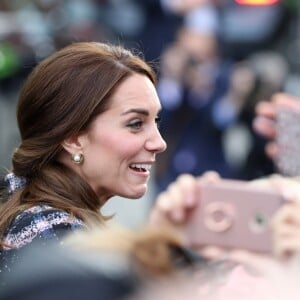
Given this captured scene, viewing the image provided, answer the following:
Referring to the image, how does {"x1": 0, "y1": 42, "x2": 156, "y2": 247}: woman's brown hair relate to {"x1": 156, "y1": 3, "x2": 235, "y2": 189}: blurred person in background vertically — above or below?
above

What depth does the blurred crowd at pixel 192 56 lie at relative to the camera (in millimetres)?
6742

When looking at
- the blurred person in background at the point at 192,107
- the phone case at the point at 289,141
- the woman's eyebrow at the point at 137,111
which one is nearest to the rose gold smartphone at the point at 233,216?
the phone case at the point at 289,141

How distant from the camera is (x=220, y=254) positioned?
2107 millimetres

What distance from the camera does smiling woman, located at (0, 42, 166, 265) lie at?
3.05 meters

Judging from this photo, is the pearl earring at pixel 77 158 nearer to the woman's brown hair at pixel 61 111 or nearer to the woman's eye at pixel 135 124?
the woman's brown hair at pixel 61 111

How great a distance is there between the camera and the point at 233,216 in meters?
2.26

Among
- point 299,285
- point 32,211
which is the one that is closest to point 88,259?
point 299,285

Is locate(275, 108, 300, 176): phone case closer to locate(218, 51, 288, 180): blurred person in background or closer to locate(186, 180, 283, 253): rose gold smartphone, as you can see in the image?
locate(186, 180, 283, 253): rose gold smartphone

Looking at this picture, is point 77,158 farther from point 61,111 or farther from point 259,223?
point 259,223

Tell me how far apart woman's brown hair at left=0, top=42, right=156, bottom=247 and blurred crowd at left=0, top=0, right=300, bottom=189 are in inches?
38.5

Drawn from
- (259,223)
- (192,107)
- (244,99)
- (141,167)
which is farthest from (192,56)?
(259,223)

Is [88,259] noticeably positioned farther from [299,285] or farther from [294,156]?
[294,156]

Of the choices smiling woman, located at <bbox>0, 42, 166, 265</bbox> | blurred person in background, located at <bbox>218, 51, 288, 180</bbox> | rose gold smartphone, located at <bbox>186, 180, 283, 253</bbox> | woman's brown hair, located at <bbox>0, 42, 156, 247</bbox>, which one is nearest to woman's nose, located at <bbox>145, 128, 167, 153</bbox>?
smiling woman, located at <bbox>0, 42, 166, 265</bbox>

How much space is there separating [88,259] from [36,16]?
376 inches
